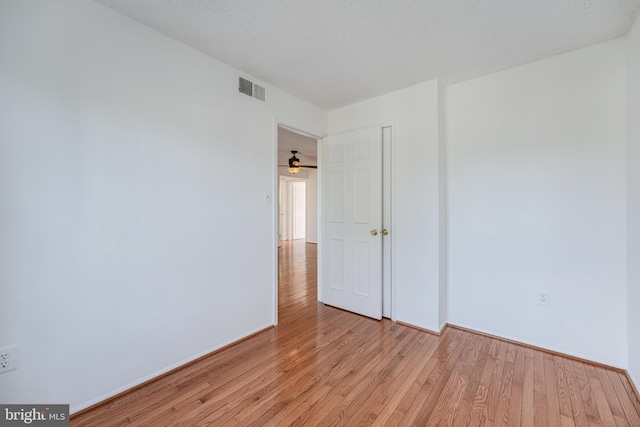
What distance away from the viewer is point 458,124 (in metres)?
2.62

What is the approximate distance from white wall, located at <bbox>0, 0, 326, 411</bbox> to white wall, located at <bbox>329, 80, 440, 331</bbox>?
1.54 metres

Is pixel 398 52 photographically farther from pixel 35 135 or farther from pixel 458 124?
pixel 35 135

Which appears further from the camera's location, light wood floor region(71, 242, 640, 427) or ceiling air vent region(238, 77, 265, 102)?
ceiling air vent region(238, 77, 265, 102)

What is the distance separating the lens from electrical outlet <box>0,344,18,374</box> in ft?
4.28

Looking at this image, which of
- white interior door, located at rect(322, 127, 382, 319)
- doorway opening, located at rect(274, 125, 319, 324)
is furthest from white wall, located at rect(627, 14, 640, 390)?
doorway opening, located at rect(274, 125, 319, 324)

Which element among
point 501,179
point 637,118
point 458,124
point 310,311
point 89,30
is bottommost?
point 310,311

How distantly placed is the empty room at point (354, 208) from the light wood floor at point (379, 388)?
0.02 metres

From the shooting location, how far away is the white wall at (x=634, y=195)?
5.57ft

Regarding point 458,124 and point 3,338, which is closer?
point 3,338

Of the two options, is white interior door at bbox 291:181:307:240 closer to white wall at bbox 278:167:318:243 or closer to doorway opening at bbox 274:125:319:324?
doorway opening at bbox 274:125:319:324

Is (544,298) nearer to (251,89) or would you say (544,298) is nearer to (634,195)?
(634,195)

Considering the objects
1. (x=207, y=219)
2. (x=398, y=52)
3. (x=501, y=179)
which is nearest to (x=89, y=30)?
(x=207, y=219)

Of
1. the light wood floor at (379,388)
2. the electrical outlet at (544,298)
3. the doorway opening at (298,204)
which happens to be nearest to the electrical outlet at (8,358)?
the light wood floor at (379,388)

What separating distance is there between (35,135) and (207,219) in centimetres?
106
